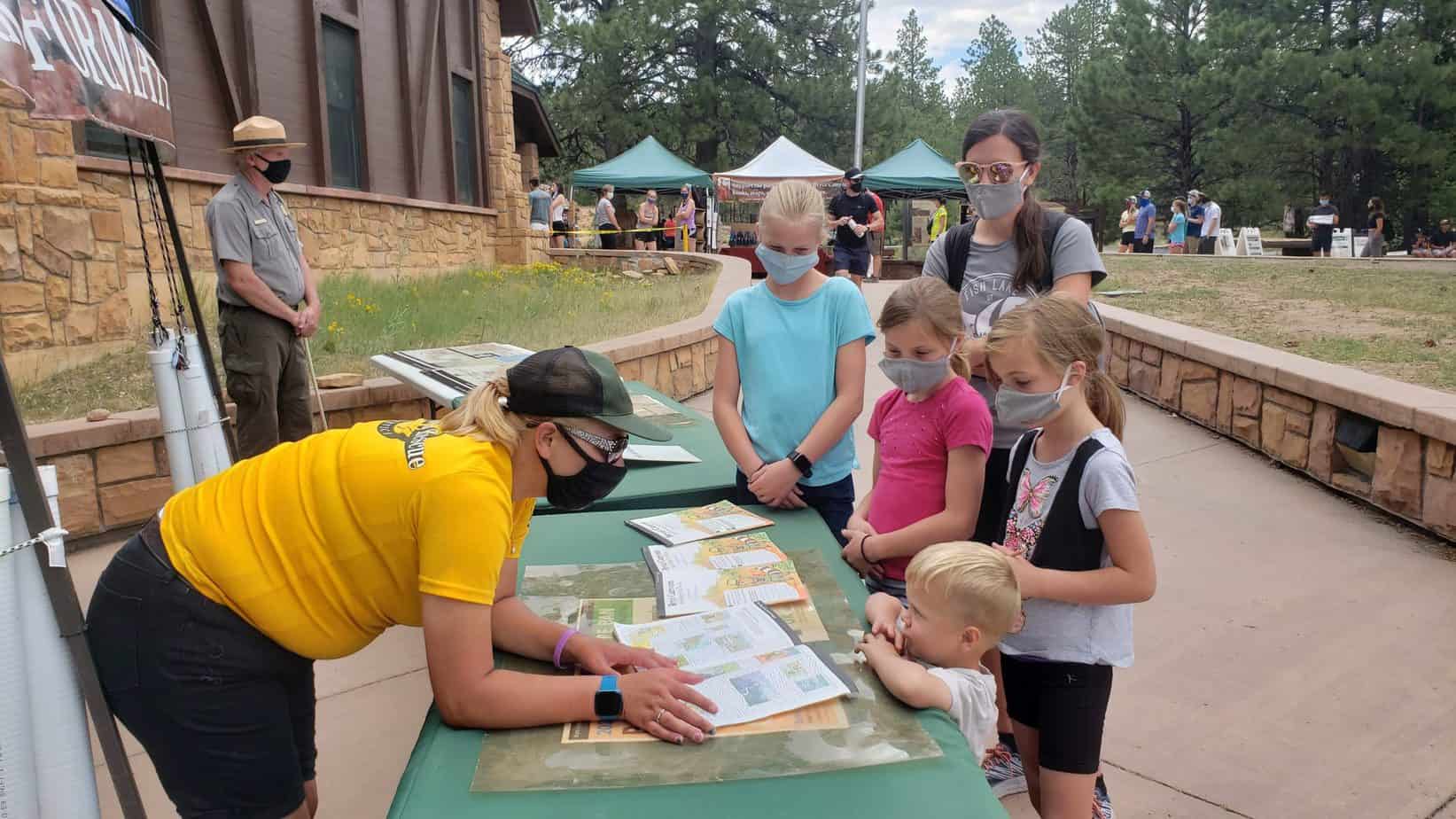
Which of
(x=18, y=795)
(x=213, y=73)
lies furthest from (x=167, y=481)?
(x=213, y=73)

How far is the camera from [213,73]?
8469 millimetres

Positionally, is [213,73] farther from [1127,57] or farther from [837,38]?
[1127,57]

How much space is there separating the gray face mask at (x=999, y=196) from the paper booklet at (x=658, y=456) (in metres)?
1.36

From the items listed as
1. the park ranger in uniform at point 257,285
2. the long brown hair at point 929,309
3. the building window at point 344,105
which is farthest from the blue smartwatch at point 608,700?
the building window at point 344,105

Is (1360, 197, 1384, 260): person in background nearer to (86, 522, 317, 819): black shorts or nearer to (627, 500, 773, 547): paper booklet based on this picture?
(627, 500, 773, 547): paper booklet

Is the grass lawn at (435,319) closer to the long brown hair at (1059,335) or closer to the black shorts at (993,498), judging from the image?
the black shorts at (993,498)

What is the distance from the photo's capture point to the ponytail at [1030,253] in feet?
9.08

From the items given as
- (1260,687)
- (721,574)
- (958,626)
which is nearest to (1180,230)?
(1260,687)

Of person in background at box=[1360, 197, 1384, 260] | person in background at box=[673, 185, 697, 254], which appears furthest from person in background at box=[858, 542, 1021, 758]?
person in background at box=[1360, 197, 1384, 260]

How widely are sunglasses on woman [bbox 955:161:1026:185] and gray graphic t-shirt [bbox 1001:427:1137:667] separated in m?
1.01

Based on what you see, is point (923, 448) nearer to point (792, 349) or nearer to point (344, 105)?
point (792, 349)

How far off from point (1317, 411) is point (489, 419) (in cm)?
510

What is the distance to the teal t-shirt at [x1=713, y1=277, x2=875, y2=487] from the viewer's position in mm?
2857

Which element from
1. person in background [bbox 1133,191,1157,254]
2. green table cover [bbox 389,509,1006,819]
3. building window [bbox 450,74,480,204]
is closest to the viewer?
green table cover [bbox 389,509,1006,819]
